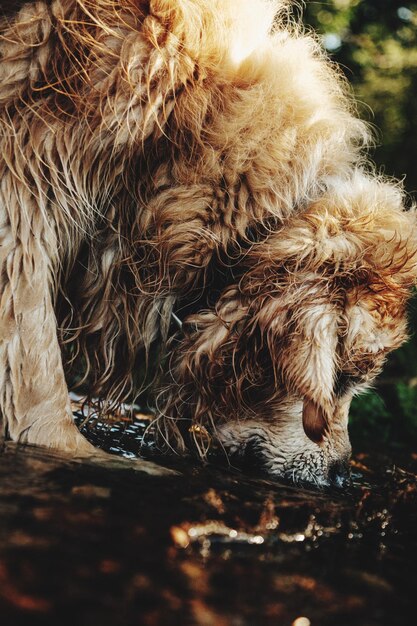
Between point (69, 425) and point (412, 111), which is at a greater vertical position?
point (412, 111)

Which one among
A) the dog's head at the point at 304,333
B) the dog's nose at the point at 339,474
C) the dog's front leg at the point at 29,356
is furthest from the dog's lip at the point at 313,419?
the dog's front leg at the point at 29,356

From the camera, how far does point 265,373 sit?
9.68 feet

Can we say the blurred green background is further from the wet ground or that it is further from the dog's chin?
the wet ground

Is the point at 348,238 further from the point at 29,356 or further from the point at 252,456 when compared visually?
the point at 29,356

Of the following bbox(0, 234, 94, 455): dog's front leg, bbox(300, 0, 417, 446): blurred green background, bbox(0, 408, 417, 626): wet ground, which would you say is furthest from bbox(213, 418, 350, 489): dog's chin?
bbox(300, 0, 417, 446): blurred green background

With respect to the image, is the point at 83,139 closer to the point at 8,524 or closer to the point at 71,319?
the point at 71,319

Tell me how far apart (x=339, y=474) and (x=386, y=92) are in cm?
893

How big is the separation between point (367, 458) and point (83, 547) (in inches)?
108

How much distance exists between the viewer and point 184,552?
161cm

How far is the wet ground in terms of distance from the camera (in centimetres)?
133

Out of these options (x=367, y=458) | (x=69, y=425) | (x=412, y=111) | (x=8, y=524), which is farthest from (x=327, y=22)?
(x=8, y=524)

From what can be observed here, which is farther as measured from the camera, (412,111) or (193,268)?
(412,111)

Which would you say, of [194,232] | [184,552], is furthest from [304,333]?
[184,552]

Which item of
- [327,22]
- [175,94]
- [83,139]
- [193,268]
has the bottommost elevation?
[193,268]
